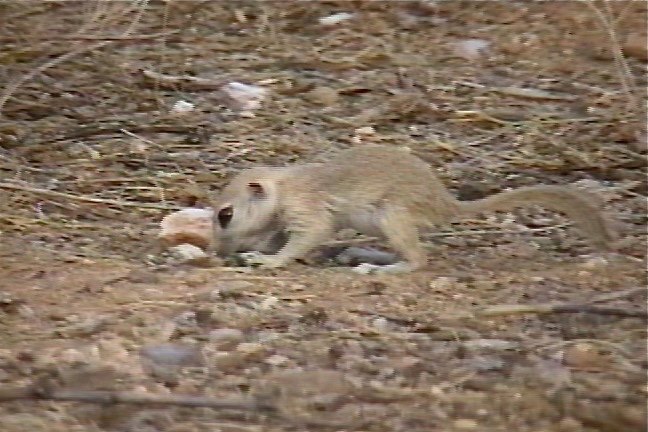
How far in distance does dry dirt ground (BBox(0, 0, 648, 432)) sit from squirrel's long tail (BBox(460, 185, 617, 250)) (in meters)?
0.11

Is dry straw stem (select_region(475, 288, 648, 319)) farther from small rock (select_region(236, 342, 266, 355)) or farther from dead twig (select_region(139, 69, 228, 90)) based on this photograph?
dead twig (select_region(139, 69, 228, 90))

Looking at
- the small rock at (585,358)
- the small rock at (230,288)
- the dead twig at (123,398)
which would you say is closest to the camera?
the dead twig at (123,398)

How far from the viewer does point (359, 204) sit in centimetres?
436

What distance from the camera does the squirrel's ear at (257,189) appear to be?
448 cm

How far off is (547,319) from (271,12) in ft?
14.6

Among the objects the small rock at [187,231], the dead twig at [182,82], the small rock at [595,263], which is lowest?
the small rock at [595,263]

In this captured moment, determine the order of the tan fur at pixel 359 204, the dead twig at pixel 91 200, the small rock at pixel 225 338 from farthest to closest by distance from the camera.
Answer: the dead twig at pixel 91 200
the tan fur at pixel 359 204
the small rock at pixel 225 338

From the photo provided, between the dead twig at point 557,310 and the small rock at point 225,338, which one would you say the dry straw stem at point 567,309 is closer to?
the dead twig at point 557,310

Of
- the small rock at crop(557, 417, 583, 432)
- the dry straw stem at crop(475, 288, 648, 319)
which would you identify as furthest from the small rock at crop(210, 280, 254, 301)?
the small rock at crop(557, 417, 583, 432)

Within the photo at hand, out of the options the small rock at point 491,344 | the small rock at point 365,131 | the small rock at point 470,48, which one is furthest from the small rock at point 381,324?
the small rock at point 470,48

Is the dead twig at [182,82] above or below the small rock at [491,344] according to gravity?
above

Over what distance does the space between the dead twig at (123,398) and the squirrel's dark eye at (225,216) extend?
144cm

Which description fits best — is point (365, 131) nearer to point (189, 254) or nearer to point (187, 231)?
point (187, 231)

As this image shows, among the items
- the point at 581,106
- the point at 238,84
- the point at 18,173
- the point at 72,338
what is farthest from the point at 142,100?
the point at 72,338
